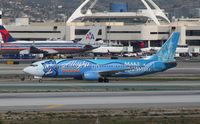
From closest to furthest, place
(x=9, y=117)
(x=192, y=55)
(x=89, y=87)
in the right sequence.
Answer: (x=9, y=117) < (x=89, y=87) < (x=192, y=55)

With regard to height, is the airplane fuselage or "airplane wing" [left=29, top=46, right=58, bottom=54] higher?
"airplane wing" [left=29, top=46, right=58, bottom=54]

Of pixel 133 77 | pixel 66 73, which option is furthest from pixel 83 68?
pixel 133 77

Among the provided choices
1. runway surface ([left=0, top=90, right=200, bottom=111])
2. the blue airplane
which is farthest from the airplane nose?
runway surface ([left=0, top=90, right=200, bottom=111])

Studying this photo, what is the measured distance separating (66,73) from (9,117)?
3782 cm

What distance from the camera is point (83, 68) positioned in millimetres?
84750

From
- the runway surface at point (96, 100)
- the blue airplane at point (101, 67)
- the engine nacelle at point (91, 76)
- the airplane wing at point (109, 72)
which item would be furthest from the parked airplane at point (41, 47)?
the runway surface at point (96, 100)

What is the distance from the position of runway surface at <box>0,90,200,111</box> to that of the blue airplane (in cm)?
Answer: 2174

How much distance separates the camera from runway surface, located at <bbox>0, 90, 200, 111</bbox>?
52.0 meters

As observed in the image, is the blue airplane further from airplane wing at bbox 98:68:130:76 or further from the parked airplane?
the parked airplane

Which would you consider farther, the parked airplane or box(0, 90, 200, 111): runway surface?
the parked airplane

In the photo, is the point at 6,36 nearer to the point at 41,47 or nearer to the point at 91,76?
the point at 41,47

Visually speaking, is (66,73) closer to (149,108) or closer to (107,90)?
(107,90)

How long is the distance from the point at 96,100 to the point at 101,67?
3004cm

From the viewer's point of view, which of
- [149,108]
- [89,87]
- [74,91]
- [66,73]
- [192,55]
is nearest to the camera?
[149,108]
